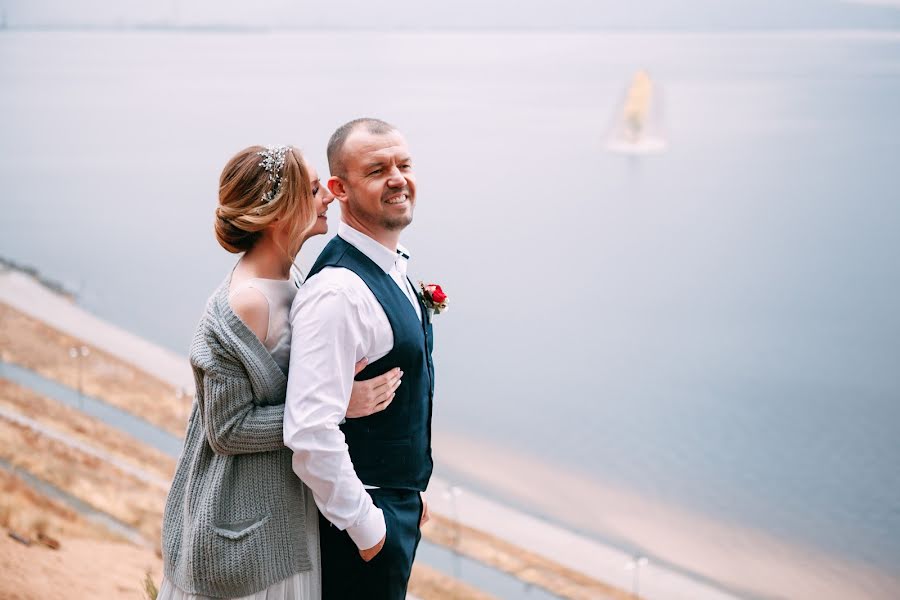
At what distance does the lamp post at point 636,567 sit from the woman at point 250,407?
26.5 ft

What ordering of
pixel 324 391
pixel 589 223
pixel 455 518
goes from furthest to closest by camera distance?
1. pixel 589 223
2. pixel 455 518
3. pixel 324 391

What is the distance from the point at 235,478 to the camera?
1.68 meters

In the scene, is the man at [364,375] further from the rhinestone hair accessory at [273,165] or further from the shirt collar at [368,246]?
the rhinestone hair accessory at [273,165]

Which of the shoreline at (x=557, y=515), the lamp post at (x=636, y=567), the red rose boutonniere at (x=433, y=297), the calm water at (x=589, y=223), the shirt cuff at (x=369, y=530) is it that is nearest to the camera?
the shirt cuff at (x=369, y=530)

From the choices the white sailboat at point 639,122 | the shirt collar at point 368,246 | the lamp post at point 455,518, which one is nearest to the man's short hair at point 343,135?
the shirt collar at point 368,246

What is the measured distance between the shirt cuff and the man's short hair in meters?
0.62

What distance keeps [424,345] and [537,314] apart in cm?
1115

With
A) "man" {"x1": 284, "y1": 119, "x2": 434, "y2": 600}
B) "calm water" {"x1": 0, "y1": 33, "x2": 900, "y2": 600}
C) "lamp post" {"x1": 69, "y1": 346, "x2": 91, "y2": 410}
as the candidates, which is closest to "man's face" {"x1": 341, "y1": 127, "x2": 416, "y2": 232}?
"man" {"x1": 284, "y1": 119, "x2": 434, "y2": 600}

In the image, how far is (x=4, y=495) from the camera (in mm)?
5105

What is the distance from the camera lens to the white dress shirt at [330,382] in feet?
5.15

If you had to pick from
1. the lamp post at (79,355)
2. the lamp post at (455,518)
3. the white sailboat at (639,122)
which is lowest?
the lamp post at (455,518)

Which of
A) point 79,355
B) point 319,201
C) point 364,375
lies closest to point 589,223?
point 79,355

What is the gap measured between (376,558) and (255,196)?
0.70 meters

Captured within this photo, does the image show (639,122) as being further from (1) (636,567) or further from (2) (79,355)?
(2) (79,355)
